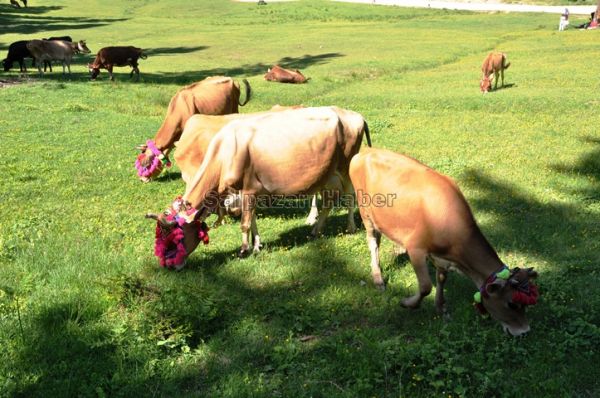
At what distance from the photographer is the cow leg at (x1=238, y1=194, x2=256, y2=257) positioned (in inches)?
313

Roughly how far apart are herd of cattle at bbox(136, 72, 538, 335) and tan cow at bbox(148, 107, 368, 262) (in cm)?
1

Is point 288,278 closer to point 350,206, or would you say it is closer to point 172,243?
point 172,243

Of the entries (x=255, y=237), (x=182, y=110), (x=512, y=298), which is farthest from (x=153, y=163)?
(x=512, y=298)

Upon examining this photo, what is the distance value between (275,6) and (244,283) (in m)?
58.8

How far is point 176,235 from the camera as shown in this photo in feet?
23.1

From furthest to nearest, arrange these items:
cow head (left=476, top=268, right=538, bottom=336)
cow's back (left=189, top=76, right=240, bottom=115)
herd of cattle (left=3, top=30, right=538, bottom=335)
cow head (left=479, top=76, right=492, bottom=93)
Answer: cow head (left=479, top=76, right=492, bottom=93), cow's back (left=189, top=76, right=240, bottom=115), herd of cattle (left=3, top=30, right=538, bottom=335), cow head (left=476, top=268, right=538, bottom=336)

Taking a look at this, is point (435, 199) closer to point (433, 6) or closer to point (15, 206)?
point (15, 206)

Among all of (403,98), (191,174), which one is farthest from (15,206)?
(403,98)

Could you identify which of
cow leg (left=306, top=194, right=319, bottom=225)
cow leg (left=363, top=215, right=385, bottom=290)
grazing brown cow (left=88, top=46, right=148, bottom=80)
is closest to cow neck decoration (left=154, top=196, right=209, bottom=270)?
cow leg (left=363, top=215, right=385, bottom=290)

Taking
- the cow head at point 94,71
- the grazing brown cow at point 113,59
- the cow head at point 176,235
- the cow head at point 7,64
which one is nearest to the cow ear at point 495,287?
the cow head at point 176,235

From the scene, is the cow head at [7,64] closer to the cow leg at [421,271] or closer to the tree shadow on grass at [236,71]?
the tree shadow on grass at [236,71]

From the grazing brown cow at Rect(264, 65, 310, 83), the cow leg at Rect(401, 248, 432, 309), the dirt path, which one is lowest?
the cow leg at Rect(401, 248, 432, 309)

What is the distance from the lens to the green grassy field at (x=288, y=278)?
205 inches

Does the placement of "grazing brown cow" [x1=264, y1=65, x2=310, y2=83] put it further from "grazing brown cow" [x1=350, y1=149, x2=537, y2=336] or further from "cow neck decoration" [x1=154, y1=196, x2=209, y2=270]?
"cow neck decoration" [x1=154, y1=196, x2=209, y2=270]
